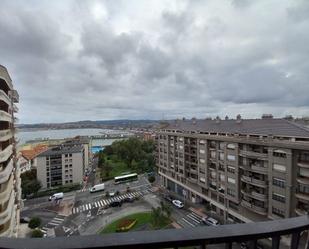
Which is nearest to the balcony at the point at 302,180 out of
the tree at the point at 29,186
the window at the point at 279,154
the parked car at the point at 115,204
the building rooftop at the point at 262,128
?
the window at the point at 279,154

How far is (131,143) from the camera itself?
236 feet

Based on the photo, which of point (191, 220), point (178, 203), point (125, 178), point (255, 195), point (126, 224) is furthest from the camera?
point (125, 178)

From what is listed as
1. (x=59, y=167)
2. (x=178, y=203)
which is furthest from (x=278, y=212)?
(x=59, y=167)

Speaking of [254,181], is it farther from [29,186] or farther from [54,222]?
[29,186]

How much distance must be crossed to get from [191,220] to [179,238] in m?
34.6

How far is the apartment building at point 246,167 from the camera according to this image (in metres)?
23.0

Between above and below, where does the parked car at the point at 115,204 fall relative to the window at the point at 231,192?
below

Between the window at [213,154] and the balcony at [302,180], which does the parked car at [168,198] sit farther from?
the balcony at [302,180]

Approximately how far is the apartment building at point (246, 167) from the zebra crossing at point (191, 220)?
109 inches

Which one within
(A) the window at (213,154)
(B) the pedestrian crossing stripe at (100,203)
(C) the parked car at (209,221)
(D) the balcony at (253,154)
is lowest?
(B) the pedestrian crossing stripe at (100,203)

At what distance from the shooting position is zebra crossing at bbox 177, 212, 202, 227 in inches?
1299

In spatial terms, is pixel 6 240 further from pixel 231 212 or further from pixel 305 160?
pixel 231 212

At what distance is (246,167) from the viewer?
93.2 ft

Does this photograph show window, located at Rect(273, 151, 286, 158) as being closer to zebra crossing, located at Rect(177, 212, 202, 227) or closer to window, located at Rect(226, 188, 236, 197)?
window, located at Rect(226, 188, 236, 197)
